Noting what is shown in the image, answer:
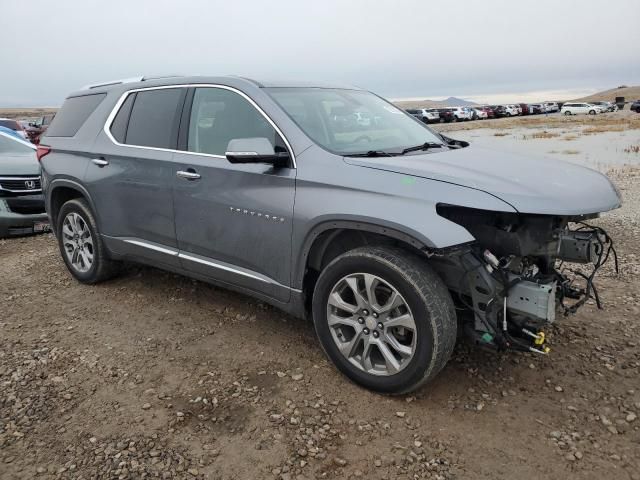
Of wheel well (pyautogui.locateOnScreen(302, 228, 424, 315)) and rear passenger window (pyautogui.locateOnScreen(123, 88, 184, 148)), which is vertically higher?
rear passenger window (pyautogui.locateOnScreen(123, 88, 184, 148))

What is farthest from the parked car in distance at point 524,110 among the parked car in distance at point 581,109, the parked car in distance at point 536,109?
the parked car in distance at point 581,109

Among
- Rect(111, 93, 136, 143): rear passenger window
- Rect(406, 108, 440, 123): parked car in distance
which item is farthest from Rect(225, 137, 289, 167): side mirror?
Rect(406, 108, 440, 123): parked car in distance

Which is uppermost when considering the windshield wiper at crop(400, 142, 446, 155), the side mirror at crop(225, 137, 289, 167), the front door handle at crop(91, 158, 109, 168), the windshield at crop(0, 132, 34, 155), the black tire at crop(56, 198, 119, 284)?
the side mirror at crop(225, 137, 289, 167)

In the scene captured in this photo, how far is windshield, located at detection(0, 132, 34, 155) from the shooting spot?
802 centimetres

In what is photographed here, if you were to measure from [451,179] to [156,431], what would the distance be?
2.09m

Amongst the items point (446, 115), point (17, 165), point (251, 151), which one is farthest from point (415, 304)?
point (446, 115)

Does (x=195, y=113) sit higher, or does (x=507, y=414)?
(x=195, y=113)

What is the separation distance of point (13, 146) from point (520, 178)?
7.96 metres

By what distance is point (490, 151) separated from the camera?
3660mm

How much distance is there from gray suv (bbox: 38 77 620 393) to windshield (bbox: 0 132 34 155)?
4.42 m

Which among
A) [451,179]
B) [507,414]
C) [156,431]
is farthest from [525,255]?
[156,431]

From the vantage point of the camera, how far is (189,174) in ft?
12.4

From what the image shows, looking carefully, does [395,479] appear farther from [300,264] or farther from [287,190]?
[287,190]

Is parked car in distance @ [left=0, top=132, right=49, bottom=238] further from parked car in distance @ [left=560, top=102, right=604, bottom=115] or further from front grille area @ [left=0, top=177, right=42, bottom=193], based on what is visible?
parked car in distance @ [left=560, top=102, right=604, bottom=115]
